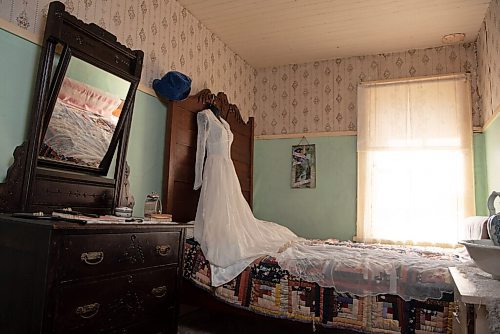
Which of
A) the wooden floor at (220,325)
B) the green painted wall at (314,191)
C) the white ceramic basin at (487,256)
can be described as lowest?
the wooden floor at (220,325)

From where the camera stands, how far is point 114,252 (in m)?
1.76

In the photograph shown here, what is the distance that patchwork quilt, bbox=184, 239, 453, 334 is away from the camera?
1988 millimetres

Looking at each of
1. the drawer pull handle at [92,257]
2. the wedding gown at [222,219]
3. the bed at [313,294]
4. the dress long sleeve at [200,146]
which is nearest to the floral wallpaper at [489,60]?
the bed at [313,294]

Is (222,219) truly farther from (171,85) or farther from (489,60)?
(489,60)

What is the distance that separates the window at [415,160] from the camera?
11.7 feet

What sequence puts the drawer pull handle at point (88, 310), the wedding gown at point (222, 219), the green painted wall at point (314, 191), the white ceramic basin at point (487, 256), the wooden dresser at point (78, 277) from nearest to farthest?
the white ceramic basin at point (487, 256), the wooden dresser at point (78, 277), the drawer pull handle at point (88, 310), the wedding gown at point (222, 219), the green painted wall at point (314, 191)

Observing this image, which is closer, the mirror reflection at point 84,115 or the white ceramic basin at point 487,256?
the white ceramic basin at point 487,256

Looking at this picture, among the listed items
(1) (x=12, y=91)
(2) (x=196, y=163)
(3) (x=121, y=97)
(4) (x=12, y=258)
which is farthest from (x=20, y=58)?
(2) (x=196, y=163)

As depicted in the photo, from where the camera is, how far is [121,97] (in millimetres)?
2416

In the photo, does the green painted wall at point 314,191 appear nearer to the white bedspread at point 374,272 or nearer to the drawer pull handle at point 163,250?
the white bedspread at point 374,272

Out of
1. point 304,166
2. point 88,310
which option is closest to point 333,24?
point 304,166

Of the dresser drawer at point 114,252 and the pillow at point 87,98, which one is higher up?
the pillow at point 87,98

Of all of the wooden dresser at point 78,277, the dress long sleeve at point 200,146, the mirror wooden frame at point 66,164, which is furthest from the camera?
the dress long sleeve at point 200,146

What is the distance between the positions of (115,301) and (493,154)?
3156 millimetres
